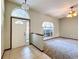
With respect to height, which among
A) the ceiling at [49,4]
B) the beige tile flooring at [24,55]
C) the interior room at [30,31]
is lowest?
the beige tile flooring at [24,55]

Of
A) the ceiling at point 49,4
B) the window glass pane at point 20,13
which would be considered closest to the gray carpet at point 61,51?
the window glass pane at point 20,13

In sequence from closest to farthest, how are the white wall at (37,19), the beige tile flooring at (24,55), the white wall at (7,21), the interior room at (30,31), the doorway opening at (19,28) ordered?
1. the beige tile flooring at (24,55)
2. the interior room at (30,31)
3. the white wall at (7,21)
4. the doorway opening at (19,28)
5. the white wall at (37,19)

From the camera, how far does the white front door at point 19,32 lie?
567cm

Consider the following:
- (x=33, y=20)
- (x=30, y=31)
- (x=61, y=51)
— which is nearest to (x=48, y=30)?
(x=33, y=20)

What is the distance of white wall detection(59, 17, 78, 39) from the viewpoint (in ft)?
31.4

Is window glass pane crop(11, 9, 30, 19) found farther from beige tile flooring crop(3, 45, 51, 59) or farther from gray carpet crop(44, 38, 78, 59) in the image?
gray carpet crop(44, 38, 78, 59)

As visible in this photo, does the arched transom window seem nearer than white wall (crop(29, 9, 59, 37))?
No

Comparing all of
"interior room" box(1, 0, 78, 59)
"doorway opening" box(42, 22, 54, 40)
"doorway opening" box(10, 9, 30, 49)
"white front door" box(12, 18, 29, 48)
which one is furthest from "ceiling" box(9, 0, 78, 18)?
"doorway opening" box(42, 22, 54, 40)

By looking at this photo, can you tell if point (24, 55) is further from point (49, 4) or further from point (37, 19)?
point (37, 19)

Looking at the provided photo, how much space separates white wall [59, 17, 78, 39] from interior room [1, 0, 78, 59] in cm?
15

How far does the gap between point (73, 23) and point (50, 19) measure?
2733 millimetres

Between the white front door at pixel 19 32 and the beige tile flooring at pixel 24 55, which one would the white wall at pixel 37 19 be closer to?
the white front door at pixel 19 32

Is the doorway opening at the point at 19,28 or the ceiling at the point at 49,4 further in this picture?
the doorway opening at the point at 19,28

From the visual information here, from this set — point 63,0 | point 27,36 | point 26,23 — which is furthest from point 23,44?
point 63,0
